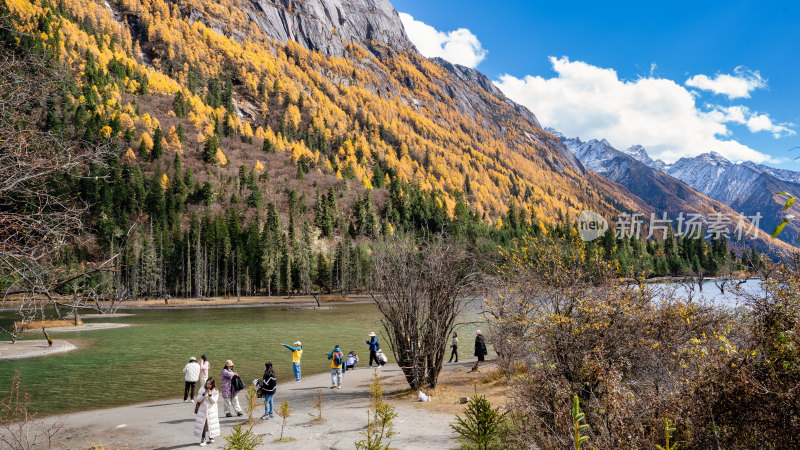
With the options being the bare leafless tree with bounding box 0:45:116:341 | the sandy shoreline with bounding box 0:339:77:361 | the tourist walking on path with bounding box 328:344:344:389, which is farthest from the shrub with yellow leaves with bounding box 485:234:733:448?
the sandy shoreline with bounding box 0:339:77:361

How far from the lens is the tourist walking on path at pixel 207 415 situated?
1338 cm

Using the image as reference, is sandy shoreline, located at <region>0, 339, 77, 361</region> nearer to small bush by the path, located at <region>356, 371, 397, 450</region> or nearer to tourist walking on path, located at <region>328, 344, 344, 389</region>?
tourist walking on path, located at <region>328, 344, 344, 389</region>

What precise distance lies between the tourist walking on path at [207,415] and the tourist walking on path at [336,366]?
7186 mm

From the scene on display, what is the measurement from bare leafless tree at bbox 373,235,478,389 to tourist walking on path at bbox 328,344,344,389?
305 centimetres

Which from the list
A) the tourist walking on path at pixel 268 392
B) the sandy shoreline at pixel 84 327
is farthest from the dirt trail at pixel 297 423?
the sandy shoreline at pixel 84 327

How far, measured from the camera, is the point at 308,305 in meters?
82.9

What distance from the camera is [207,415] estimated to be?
1356 centimetres

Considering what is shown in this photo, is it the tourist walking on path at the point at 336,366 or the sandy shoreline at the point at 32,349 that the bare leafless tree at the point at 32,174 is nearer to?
the tourist walking on path at the point at 336,366

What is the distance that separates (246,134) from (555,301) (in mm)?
182374

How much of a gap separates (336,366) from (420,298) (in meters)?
5.74

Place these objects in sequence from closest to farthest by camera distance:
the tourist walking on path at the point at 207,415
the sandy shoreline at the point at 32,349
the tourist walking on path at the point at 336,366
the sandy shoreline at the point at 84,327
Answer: the tourist walking on path at the point at 207,415
the tourist walking on path at the point at 336,366
the sandy shoreline at the point at 32,349
the sandy shoreline at the point at 84,327

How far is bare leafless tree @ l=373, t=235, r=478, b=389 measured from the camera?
18.5 metres

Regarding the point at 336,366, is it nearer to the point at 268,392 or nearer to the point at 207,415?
the point at 268,392

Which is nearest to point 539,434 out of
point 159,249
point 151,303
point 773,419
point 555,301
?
point 773,419
